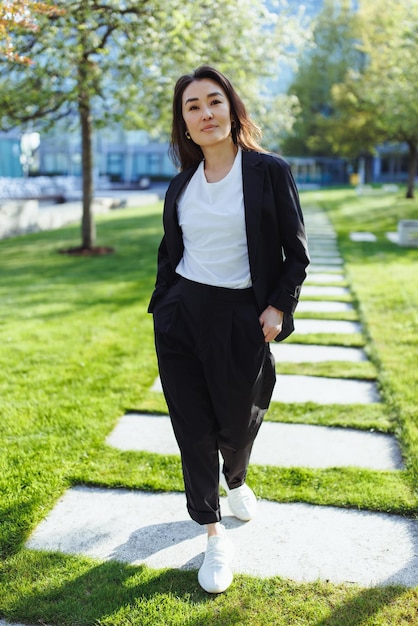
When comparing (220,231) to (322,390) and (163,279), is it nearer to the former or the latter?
(163,279)

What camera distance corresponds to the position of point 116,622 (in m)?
2.28

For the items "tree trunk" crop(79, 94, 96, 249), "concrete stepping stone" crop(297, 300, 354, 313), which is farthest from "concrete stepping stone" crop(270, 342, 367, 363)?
"tree trunk" crop(79, 94, 96, 249)

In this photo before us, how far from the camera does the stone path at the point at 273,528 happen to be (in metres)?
2.60

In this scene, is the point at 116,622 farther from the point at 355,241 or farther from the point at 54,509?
the point at 355,241

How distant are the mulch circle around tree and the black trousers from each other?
928 centimetres

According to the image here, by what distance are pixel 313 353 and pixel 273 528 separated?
281cm

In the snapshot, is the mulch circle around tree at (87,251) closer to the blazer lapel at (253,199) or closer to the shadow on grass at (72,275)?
the shadow on grass at (72,275)

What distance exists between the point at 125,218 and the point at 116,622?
17.7 metres

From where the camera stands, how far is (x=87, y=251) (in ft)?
38.4

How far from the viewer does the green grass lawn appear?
2.35 m

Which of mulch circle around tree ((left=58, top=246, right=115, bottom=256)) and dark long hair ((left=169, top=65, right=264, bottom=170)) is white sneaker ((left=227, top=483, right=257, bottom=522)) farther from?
mulch circle around tree ((left=58, top=246, right=115, bottom=256))

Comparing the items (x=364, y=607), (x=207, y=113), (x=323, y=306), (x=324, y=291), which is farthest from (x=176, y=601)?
(x=324, y=291)

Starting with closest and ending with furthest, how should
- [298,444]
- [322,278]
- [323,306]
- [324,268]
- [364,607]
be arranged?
[364,607], [298,444], [323,306], [322,278], [324,268]

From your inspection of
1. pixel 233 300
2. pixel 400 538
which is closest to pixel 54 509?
pixel 233 300
